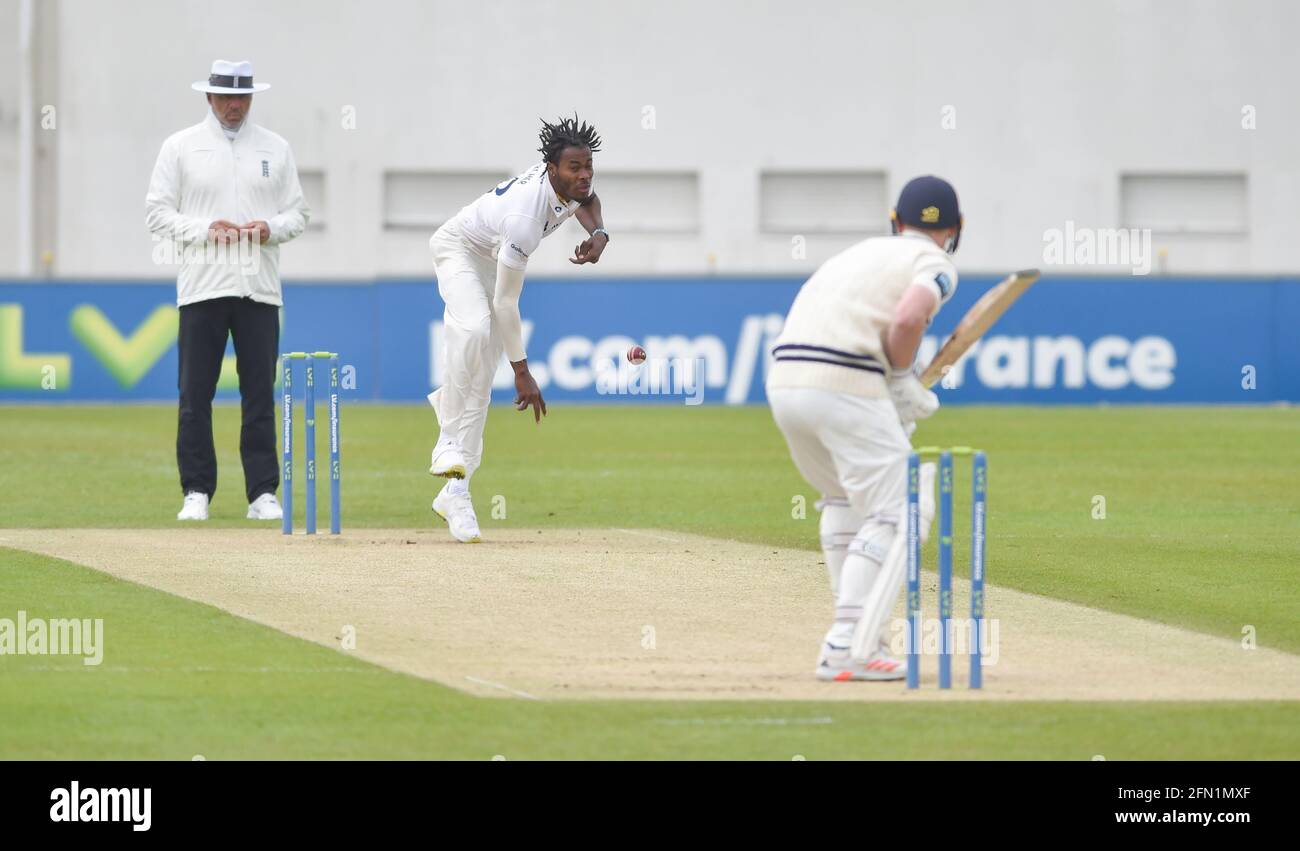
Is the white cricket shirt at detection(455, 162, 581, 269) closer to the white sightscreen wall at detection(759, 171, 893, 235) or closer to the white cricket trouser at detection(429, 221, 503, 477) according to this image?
the white cricket trouser at detection(429, 221, 503, 477)

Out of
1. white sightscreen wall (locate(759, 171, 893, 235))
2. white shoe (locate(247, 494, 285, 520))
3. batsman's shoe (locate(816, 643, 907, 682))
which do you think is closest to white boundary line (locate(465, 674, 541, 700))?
batsman's shoe (locate(816, 643, 907, 682))

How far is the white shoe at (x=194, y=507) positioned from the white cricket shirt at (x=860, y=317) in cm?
704

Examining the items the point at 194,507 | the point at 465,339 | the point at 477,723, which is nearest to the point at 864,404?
the point at 477,723

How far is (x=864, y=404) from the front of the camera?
28.3ft

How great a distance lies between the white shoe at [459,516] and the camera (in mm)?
13398

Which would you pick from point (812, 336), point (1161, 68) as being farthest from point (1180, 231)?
point (812, 336)

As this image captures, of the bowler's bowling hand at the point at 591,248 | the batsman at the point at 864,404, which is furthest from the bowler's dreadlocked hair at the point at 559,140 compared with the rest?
the batsman at the point at 864,404

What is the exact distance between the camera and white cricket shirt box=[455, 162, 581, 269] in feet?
42.0

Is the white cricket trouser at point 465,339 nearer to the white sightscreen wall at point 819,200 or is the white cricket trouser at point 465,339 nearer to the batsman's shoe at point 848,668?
the batsman's shoe at point 848,668

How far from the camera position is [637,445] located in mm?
22938

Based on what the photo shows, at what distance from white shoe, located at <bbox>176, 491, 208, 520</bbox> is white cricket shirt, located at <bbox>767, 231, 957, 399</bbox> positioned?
23.1ft

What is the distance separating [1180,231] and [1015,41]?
4.35 metres

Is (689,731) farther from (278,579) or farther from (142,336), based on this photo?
(142,336)

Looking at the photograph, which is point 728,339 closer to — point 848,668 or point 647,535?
point 647,535
